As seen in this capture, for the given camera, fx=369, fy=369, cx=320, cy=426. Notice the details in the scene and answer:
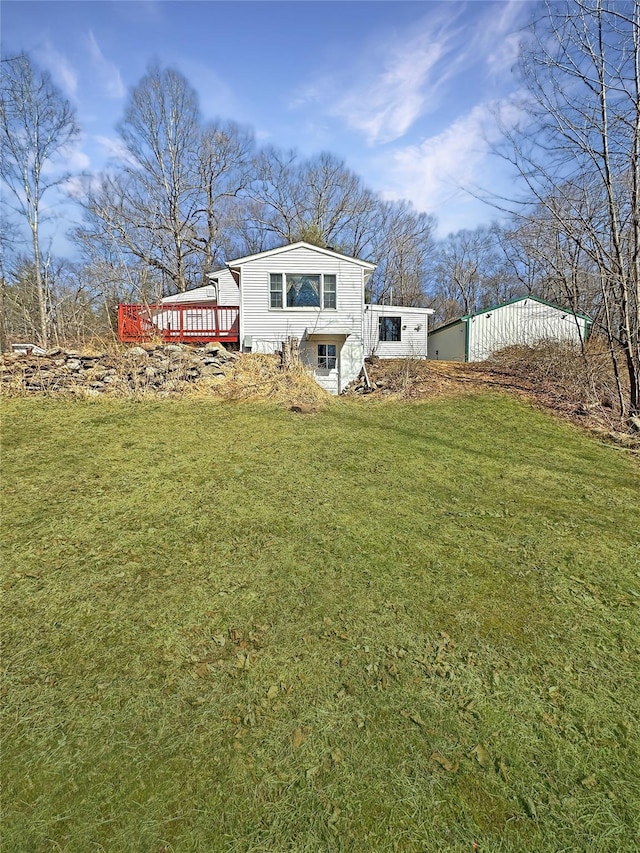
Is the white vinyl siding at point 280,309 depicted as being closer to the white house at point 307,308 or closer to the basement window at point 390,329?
the white house at point 307,308

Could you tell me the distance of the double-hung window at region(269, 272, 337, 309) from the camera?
11.3m

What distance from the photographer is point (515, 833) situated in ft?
4.59

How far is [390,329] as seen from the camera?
1820 cm

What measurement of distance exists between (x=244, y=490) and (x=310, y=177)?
3046 cm

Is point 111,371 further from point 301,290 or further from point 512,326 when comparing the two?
point 512,326

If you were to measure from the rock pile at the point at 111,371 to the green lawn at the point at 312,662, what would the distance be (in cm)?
368

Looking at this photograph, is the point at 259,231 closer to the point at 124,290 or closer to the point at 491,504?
the point at 124,290

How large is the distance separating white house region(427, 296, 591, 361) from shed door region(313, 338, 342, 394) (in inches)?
307

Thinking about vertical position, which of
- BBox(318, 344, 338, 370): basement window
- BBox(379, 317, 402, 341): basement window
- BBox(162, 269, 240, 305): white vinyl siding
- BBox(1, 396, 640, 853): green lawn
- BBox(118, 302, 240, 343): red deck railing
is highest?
BBox(162, 269, 240, 305): white vinyl siding

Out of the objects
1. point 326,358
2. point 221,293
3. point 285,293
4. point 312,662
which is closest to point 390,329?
point 326,358

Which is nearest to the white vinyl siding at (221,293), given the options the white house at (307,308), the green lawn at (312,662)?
the white house at (307,308)

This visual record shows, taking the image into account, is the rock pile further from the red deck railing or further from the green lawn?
the green lawn

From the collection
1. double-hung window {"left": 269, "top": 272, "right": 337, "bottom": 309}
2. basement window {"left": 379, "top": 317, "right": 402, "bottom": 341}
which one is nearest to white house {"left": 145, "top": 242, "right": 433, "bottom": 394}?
double-hung window {"left": 269, "top": 272, "right": 337, "bottom": 309}

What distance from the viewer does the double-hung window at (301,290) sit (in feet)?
37.1
